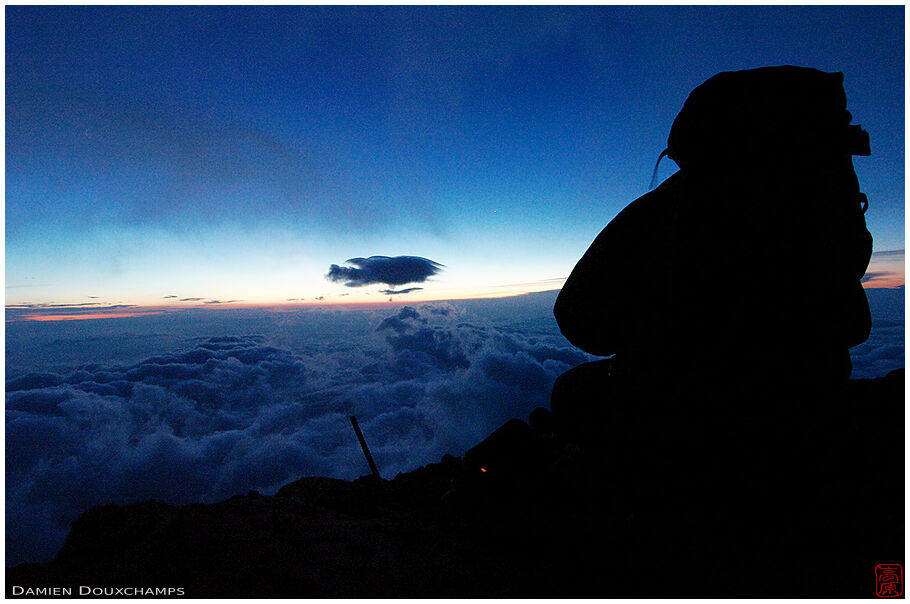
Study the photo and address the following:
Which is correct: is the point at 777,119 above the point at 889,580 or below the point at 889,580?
above

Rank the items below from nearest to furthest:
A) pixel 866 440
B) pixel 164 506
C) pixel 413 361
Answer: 1. pixel 866 440
2. pixel 164 506
3. pixel 413 361

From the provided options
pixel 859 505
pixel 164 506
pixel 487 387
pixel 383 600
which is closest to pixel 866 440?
pixel 859 505

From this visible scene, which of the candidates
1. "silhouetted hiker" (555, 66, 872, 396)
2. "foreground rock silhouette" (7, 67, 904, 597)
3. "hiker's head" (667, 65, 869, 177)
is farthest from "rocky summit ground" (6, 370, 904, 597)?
"hiker's head" (667, 65, 869, 177)

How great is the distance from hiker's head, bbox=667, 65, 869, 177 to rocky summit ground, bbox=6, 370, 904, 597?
354 centimetres

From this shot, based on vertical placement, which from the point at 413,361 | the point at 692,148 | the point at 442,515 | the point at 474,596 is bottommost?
the point at 413,361

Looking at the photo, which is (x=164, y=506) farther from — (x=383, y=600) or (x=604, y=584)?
(x=604, y=584)

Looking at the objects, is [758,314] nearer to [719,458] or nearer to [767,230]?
[767,230]

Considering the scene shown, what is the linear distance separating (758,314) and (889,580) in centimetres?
301

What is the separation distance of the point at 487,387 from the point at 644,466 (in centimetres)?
5996

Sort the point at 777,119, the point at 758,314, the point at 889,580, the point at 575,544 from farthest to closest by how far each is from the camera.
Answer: the point at 575,544 < the point at 758,314 < the point at 777,119 < the point at 889,580

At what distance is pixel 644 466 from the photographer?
545 centimetres

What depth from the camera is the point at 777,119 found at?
171 inches

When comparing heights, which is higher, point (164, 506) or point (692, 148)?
point (692, 148)

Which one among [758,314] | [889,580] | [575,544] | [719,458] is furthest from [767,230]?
[575,544]
